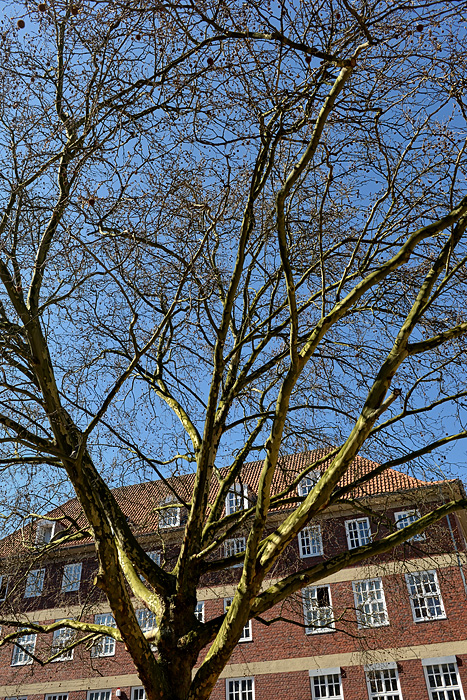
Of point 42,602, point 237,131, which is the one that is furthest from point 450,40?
point 42,602

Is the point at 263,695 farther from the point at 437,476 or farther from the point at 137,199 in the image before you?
the point at 137,199

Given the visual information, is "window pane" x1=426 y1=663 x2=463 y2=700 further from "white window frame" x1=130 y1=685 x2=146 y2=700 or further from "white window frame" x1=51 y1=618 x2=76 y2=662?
"white window frame" x1=51 y1=618 x2=76 y2=662

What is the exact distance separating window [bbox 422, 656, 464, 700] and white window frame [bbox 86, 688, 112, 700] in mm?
12232

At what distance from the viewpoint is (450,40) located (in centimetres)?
532

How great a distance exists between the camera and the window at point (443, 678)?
19.3 m

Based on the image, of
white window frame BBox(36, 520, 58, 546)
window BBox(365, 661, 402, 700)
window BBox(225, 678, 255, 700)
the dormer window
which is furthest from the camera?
window BBox(225, 678, 255, 700)

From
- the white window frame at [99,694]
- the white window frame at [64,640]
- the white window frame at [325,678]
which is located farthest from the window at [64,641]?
the white window frame at [99,694]

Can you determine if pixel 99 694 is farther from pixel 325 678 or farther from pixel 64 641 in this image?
pixel 64 641

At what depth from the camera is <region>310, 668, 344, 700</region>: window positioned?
2086 centimetres

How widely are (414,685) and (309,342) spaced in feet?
60.9

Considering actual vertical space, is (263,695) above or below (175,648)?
above

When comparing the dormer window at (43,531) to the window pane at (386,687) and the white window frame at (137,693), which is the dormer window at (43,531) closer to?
the white window frame at (137,693)

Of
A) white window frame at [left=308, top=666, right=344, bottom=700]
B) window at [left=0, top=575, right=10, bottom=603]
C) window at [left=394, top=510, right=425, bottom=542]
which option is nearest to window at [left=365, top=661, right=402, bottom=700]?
white window frame at [left=308, top=666, right=344, bottom=700]

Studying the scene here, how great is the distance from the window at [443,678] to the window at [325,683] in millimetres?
3003
